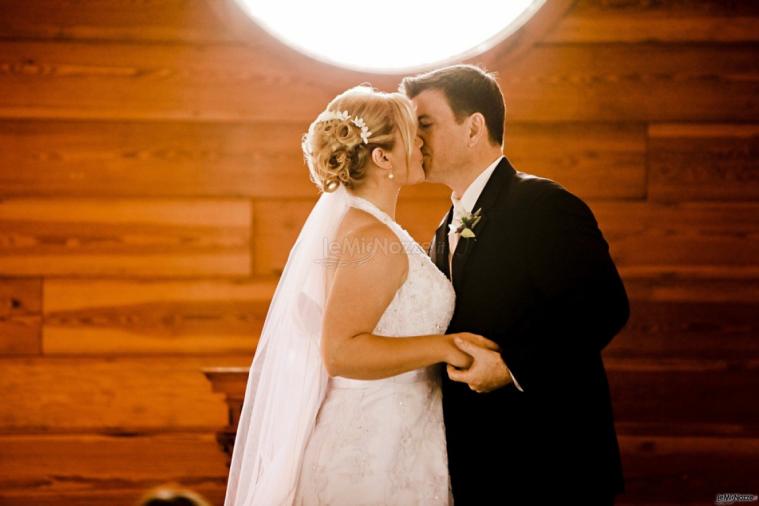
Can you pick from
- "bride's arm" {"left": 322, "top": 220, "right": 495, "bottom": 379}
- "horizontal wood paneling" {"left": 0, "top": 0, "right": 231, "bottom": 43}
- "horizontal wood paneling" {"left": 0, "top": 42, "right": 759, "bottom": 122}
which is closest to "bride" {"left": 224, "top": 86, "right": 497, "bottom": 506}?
"bride's arm" {"left": 322, "top": 220, "right": 495, "bottom": 379}

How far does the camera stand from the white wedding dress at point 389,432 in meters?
1.80

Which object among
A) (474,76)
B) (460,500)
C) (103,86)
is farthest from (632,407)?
(103,86)

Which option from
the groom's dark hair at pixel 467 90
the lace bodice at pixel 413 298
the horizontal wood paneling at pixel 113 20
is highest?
the horizontal wood paneling at pixel 113 20

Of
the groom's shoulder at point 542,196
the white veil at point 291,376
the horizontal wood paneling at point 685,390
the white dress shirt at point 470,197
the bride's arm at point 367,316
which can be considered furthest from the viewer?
the horizontal wood paneling at point 685,390

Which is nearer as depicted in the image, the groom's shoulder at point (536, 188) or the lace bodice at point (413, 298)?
the lace bodice at point (413, 298)

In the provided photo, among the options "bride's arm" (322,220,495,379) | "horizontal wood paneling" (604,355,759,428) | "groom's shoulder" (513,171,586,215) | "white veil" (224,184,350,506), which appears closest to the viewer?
"bride's arm" (322,220,495,379)

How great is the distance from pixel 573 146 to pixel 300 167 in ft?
3.60

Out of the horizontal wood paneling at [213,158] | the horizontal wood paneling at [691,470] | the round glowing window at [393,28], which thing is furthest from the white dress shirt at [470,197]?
the horizontal wood paneling at [691,470]

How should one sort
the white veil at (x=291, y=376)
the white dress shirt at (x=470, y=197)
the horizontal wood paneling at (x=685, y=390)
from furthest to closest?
the horizontal wood paneling at (x=685, y=390) → the white dress shirt at (x=470, y=197) → the white veil at (x=291, y=376)

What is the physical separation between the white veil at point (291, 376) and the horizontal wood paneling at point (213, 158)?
103cm

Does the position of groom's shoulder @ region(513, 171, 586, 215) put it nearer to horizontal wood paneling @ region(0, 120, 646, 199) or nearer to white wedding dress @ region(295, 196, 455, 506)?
white wedding dress @ region(295, 196, 455, 506)

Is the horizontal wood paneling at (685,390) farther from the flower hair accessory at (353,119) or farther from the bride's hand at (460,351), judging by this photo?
the flower hair accessory at (353,119)

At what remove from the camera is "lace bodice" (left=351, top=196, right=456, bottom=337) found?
1856 mm

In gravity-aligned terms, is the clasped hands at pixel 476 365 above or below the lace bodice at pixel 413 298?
below
